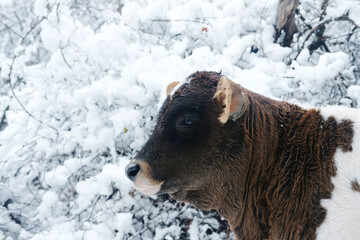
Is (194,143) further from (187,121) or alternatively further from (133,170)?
(133,170)

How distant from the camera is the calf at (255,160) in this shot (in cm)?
241

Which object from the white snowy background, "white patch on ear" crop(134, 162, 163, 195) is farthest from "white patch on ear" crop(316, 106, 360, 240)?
the white snowy background

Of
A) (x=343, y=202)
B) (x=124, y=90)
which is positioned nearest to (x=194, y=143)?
(x=343, y=202)

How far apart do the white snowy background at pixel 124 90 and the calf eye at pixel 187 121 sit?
2032 millimetres

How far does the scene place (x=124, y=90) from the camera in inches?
189

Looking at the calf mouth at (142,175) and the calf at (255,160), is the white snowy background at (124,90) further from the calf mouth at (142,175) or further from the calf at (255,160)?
the calf mouth at (142,175)

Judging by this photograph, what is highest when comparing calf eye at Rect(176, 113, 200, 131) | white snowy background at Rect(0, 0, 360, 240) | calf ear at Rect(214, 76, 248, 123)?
calf ear at Rect(214, 76, 248, 123)

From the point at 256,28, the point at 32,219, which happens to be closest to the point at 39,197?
the point at 32,219

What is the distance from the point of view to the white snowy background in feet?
14.0

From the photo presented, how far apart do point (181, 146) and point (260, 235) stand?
1.09 m

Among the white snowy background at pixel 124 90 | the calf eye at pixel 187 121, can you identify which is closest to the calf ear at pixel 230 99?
the calf eye at pixel 187 121

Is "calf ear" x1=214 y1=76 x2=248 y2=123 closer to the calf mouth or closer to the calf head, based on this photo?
the calf head

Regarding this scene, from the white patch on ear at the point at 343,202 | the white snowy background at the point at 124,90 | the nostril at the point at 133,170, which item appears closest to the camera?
the white patch on ear at the point at 343,202

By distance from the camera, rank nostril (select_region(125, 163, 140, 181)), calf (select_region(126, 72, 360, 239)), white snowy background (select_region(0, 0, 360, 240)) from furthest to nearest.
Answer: white snowy background (select_region(0, 0, 360, 240)) < nostril (select_region(125, 163, 140, 181)) < calf (select_region(126, 72, 360, 239))
